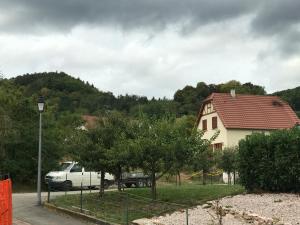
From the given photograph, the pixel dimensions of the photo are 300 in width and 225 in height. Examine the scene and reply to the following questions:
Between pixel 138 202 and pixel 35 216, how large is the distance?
371cm

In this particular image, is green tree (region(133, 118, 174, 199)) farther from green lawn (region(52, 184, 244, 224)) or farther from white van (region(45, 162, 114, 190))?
white van (region(45, 162, 114, 190))

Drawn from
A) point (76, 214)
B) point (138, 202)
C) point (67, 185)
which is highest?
point (67, 185)

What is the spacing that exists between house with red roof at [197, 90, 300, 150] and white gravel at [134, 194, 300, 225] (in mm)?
33759

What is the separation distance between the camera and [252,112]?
56469mm

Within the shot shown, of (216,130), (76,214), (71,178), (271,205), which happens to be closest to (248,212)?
(271,205)

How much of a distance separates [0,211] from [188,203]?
7.50 metres

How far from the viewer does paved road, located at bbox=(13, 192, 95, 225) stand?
59.4 ft

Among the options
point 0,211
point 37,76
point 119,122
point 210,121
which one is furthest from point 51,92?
point 0,211

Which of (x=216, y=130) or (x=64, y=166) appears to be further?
(x=216, y=130)

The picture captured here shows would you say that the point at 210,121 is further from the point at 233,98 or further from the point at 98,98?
A: the point at 98,98

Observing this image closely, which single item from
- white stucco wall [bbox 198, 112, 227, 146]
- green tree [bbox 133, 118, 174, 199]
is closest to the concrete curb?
green tree [bbox 133, 118, 174, 199]

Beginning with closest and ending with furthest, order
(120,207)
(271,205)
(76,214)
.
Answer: (271,205) → (76,214) → (120,207)

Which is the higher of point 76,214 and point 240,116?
point 240,116

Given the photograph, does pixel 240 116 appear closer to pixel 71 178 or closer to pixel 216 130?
A: pixel 216 130
